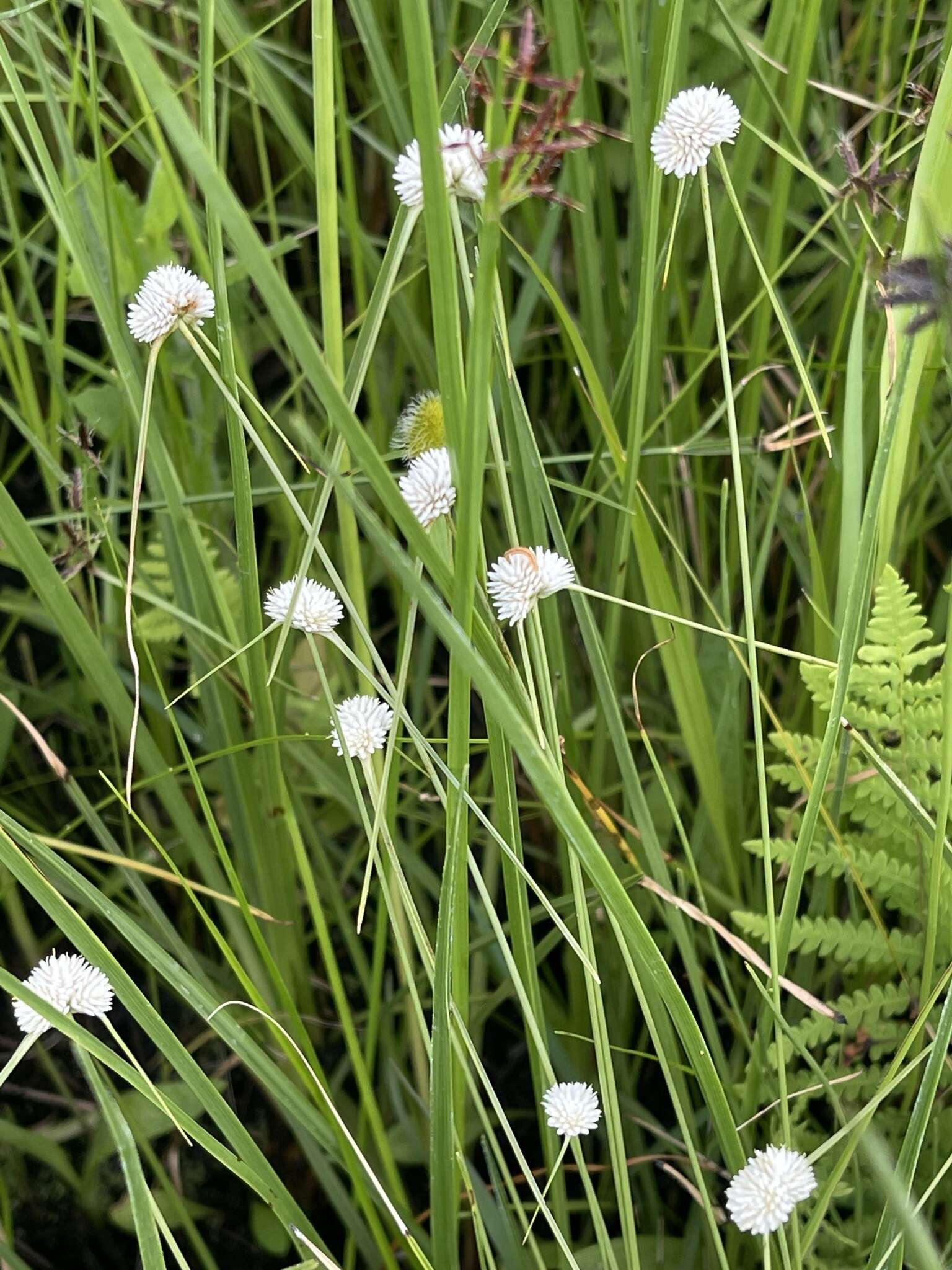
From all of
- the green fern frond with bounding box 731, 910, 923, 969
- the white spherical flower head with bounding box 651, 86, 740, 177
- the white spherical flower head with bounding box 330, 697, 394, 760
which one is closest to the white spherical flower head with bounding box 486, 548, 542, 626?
the white spherical flower head with bounding box 330, 697, 394, 760

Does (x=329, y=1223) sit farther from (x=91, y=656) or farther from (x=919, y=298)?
(x=919, y=298)

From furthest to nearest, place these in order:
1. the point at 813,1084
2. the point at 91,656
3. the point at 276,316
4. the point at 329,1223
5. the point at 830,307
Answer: the point at 830,307
the point at 329,1223
the point at 91,656
the point at 813,1084
the point at 276,316

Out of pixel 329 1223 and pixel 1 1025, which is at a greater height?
pixel 1 1025

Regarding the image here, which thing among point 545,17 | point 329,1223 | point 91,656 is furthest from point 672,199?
point 329,1223

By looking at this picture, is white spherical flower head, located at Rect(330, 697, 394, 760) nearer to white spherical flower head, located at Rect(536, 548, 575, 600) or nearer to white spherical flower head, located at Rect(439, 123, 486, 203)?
white spherical flower head, located at Rect(536, 548, 575, 600)

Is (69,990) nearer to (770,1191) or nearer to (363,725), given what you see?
(363,725)

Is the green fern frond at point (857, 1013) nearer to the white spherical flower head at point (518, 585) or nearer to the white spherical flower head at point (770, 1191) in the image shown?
the white spherical flower head at point (770, 1191)

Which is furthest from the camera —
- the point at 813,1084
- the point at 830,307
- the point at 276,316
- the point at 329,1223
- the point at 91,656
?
the point at 830,307

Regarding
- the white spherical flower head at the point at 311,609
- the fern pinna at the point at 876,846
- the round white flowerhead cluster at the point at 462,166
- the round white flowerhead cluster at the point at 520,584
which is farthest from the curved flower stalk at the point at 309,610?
the fern pinna at the point at 876,846

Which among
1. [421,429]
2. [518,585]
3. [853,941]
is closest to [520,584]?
[518,585]
